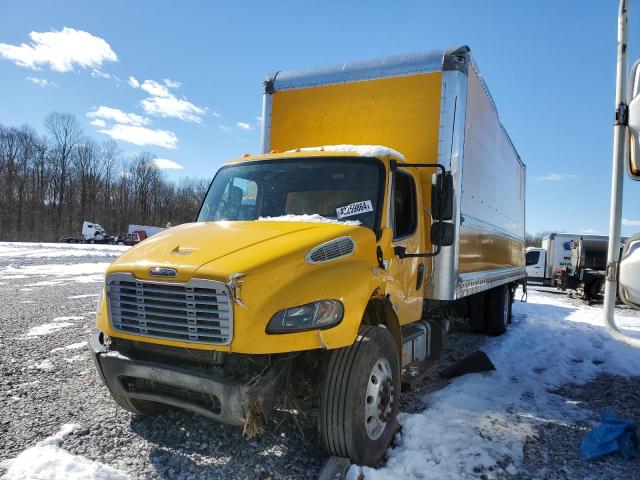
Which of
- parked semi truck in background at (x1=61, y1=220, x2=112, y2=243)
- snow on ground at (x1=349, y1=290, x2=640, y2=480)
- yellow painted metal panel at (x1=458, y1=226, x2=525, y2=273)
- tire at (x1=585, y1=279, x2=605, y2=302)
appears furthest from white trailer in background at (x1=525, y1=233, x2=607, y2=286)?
parked semi truck in background at (x1=61, y1=220, x2=112, y2=243)

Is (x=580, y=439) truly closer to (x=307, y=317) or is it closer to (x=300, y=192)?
(x=307, y=317)

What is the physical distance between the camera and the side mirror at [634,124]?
2752 millimetres

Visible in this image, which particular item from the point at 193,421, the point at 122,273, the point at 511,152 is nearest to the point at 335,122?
the point at 122,273

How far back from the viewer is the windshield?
4105mm

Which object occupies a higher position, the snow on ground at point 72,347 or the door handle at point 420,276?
the door handle at point 420,276

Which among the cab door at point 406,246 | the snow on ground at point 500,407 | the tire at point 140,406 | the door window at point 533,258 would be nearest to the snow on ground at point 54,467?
the tire at point 140,406

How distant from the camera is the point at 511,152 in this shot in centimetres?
938

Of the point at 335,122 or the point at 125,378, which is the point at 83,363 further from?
the point at 335,122

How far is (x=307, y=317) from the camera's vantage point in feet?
9.94

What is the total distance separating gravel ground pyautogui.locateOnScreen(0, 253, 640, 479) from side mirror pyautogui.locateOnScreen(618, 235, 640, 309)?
148cm

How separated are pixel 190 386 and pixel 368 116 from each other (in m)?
3.83

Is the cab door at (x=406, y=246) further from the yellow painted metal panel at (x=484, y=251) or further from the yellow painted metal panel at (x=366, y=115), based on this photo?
the yellow painted metal panel at (x=484, y=251)

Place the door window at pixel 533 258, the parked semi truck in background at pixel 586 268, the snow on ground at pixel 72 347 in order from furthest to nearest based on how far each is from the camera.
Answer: the parked semi truck in background at pixel 586 268, the door window at pixel 533 258, the snow on ground at pixel 72 347

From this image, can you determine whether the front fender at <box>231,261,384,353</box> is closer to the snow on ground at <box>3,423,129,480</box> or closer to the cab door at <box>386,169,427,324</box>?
the cab door at <box>386,169,427,324</box>
